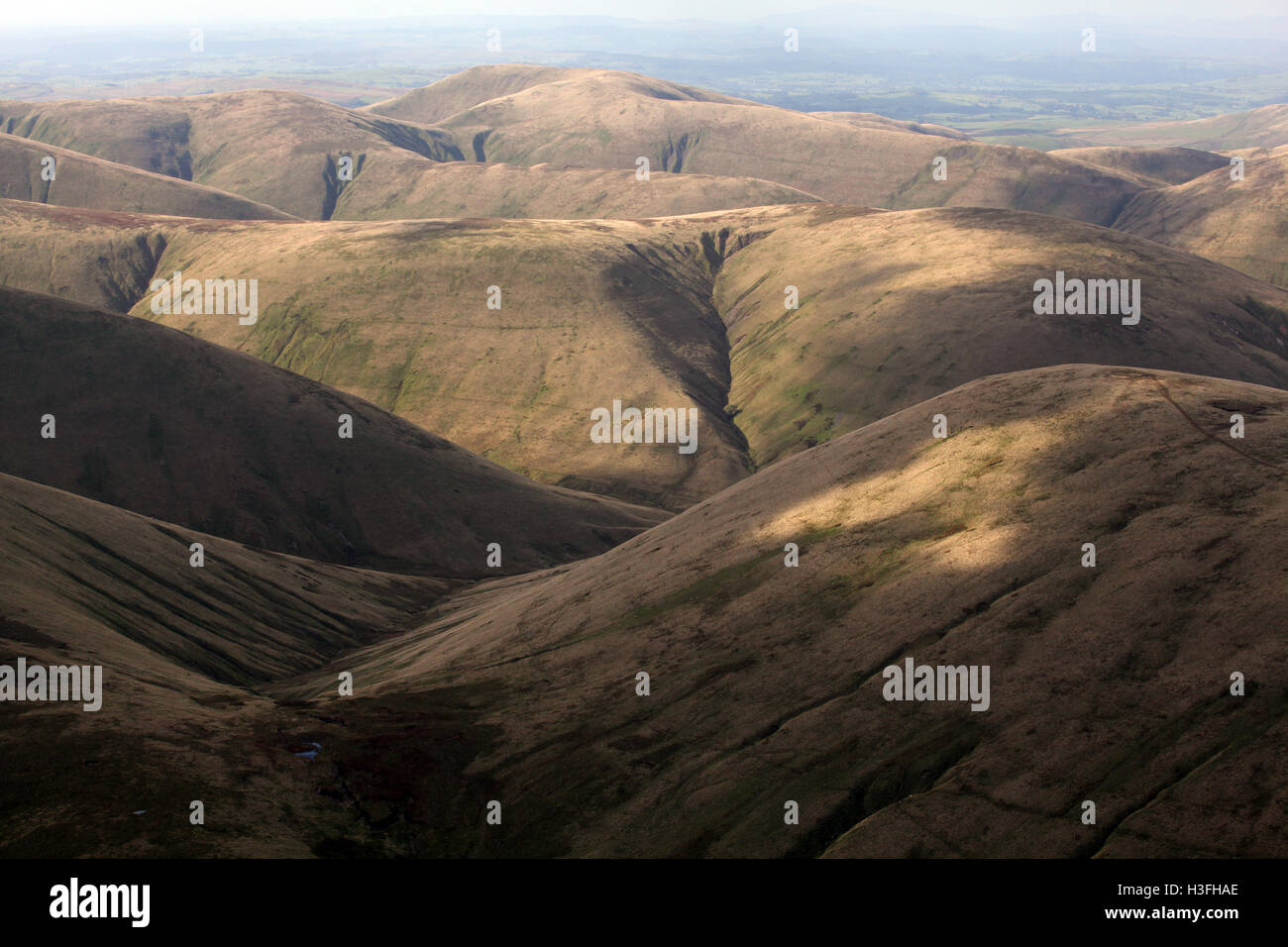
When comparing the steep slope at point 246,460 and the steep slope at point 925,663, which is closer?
the steep slope at point 925,663

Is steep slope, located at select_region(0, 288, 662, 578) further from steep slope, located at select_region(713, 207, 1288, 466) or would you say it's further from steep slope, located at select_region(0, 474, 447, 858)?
steep slope, located at select_region(713, 207, 1288, 466)

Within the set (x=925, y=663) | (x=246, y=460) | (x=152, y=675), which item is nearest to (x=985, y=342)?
(x=246, y=460)

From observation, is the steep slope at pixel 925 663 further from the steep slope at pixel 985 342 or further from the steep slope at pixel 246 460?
the steep slope at pixel 985 342

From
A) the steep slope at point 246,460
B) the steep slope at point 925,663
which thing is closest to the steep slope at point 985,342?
the steep slope at point 246,460

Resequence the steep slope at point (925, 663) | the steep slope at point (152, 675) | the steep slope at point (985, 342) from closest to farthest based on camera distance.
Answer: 1. the steep slope at point (925, 663)
2. the steep slope at point (152, 675)
3. the steep slope at point (985, 342)
